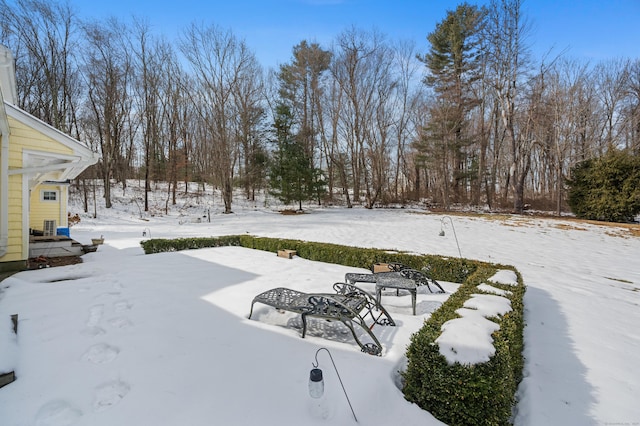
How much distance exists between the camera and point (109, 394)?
7.06ft

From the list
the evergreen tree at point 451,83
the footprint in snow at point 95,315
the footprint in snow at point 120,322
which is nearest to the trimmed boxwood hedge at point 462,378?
the footprint in snow at point 120,322

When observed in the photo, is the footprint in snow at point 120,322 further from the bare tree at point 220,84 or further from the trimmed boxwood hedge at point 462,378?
the bare tree at point 220,84

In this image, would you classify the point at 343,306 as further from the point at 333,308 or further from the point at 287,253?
the point at 287,253

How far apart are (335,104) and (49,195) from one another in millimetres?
19381

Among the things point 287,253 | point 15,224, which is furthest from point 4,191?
point 287,253

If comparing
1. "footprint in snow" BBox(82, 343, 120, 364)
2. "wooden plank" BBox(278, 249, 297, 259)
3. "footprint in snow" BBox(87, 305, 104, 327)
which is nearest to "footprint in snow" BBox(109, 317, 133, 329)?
"footprint in snow" BBox(87, 305, 104, 327)

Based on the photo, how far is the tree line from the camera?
1781 centimetres

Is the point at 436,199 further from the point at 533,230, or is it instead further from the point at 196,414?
the point at 196,414

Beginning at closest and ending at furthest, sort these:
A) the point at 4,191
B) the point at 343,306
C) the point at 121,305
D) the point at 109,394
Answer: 1. the point at 109,394
2. the point at 343,306
3. the point at 121,305
4. the point at 4,191

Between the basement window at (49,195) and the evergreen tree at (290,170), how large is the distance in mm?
12464

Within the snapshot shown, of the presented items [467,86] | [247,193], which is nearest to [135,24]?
[247,193]

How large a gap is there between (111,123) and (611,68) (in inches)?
1402

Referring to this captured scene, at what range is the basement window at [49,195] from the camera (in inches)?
404

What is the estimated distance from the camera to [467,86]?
21484 millimetres
